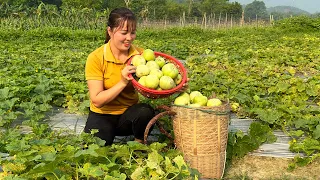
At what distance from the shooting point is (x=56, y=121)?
4.70 m

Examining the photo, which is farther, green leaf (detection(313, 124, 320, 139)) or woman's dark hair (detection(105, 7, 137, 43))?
green leaf (detection(313, 124, 320, 139))

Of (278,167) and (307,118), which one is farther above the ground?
(307,118)

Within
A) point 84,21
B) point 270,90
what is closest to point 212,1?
point 84,21

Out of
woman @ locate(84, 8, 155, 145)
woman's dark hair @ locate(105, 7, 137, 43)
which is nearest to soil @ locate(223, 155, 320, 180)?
woman @ locate(84, 8, 155, 145)

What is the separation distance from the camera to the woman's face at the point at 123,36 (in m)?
3.30

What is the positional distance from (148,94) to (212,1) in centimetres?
6336

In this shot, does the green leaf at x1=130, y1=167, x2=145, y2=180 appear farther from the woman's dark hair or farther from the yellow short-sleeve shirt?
the woman's dark hair

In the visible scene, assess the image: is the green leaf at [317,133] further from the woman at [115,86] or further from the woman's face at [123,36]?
the woman's face at [123,36]

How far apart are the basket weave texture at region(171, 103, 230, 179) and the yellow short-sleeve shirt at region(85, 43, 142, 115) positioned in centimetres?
58

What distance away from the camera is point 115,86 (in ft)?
10.5

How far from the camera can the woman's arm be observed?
10.2ft

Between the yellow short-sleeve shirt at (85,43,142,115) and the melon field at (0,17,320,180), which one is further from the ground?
the yellow short-sleeve shirt at (85,43,142,115)

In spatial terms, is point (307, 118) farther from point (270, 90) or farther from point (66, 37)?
point (66, 37)

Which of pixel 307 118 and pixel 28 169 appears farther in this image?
pixel 307 118
